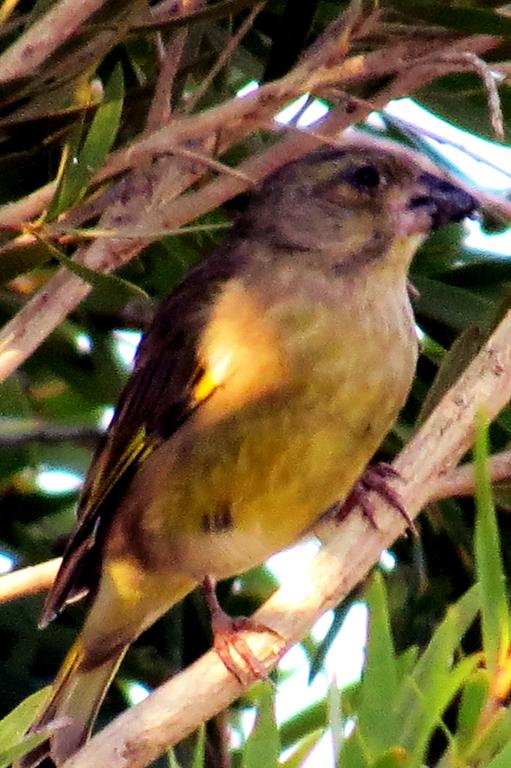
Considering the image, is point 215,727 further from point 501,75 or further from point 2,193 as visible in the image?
point 501,75

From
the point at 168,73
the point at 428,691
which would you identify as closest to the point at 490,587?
the point at 428,691

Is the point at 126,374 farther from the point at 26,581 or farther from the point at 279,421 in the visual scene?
the point at 26,581

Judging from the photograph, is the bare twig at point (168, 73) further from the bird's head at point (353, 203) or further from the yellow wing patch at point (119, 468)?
the yellow wing patch at point (119, 468)

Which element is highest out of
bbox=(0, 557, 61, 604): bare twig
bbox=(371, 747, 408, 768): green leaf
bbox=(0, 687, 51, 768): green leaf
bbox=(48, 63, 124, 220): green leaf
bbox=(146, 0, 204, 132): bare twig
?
bbox=(48, 63, 124, 220): green leaf

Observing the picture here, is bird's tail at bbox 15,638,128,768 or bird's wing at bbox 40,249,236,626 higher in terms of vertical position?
bird's wing at bbox 40,249,236,626

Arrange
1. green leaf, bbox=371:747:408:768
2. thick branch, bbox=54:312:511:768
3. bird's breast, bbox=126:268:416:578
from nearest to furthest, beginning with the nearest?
green leaf, bbox=371:747:408:768
thick branch, bbox=54:312:511:768
bird's breast, bbox=126:268:416:578

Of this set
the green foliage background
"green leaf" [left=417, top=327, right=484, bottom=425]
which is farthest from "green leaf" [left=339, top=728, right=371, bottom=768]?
"green leaf" [left=417, top=327, right=484, bottom=425]

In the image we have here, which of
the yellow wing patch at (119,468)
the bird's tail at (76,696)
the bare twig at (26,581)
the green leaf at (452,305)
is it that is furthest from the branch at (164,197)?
the bird's tail at (76,696)

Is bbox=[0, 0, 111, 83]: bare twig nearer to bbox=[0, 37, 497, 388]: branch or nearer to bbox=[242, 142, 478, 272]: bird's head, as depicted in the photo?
bbox=[0, 37, 497, 388]: branch
